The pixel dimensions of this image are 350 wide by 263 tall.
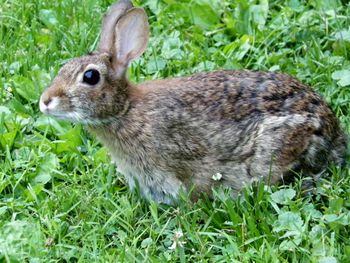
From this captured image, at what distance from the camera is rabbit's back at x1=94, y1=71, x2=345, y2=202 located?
695cm

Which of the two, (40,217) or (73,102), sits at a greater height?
A: (73,102)

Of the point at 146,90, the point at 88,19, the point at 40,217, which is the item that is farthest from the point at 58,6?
the point at 40,217

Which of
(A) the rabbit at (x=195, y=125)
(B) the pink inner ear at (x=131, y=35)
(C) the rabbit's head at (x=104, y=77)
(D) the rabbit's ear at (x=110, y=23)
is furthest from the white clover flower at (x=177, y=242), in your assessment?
(D) the rabbit's ear at (x=110, y=23)

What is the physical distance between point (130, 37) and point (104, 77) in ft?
1.22

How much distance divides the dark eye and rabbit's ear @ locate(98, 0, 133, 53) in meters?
0.27

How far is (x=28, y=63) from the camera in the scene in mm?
8258

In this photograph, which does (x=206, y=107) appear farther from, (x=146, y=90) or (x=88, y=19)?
(x=88, y=19)

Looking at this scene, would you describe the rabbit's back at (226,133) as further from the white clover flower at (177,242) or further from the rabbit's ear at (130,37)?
the white clover flower at (177,242)

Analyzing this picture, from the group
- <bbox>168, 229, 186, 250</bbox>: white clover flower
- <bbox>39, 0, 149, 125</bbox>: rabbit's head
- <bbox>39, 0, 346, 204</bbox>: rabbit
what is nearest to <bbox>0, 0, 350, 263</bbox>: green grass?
<bbox>168, 229, 186, 250</bbox>: white clover flower

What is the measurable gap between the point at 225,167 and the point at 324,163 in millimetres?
646

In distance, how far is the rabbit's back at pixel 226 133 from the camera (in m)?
6.95

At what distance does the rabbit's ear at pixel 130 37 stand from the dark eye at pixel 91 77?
0.21 metres

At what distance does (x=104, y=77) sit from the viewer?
6.88 m

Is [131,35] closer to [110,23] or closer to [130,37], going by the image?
[130,37]
